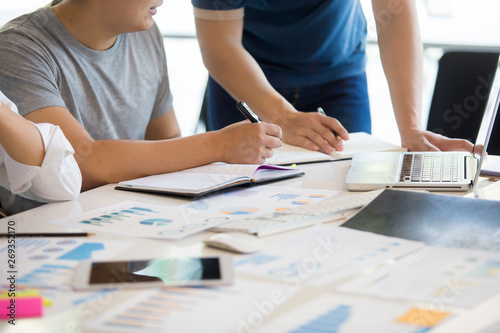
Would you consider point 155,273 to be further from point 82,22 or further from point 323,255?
point 82,22

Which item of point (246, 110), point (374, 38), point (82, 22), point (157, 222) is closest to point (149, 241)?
point (157, 222)

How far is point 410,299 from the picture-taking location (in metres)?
0.68

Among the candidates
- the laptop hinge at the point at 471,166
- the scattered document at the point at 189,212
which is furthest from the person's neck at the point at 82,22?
the laptop hinge at the point at 471,166

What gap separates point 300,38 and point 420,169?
78cm

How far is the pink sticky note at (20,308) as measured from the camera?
0.67 meters

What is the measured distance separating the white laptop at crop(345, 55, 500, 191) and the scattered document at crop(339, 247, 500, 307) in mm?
401

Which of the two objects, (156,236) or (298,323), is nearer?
(298,323)

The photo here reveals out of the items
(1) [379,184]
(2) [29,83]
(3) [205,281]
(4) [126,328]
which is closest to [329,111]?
(1) [379,184]

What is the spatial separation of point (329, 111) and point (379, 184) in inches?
31.3

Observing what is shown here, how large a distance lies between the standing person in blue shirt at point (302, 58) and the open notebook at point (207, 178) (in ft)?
1.07

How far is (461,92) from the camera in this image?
2.06 metres

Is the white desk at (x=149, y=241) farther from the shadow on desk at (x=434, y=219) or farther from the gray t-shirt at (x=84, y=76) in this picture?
the gray t-shirt at (x=84, y=76)

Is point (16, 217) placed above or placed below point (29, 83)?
below

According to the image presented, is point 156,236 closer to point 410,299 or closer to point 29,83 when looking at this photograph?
point 410,299
